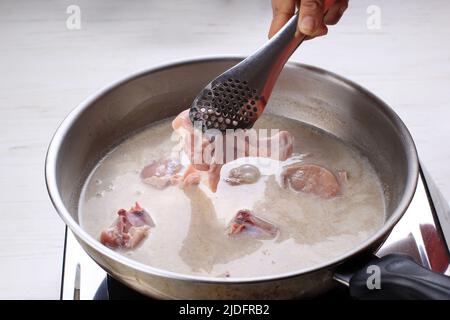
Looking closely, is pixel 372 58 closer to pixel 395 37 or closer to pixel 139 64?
pixel 395 37

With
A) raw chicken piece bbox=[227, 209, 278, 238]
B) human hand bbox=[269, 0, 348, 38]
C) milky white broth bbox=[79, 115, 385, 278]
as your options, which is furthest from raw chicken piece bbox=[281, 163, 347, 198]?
human hand bbox=[269, 0, 348, 38]

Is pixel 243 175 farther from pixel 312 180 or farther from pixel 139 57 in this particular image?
pixel 139 57

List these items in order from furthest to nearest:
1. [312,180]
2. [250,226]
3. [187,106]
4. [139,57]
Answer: [139,57]
[187,106]
[312,180]
[250,226]

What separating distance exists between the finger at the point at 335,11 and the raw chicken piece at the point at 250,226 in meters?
0.51

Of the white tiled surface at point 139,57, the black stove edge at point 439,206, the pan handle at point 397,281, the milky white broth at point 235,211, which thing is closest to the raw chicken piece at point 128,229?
the milky white broth at point 235,211

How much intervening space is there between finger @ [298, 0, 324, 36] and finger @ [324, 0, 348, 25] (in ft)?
0.61

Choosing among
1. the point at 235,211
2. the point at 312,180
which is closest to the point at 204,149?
the point at 235,211

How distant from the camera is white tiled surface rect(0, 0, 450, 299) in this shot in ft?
5.37

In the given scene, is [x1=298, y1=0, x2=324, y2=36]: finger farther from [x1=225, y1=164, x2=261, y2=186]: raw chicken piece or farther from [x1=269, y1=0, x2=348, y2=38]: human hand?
[x1=225, y1=164, x2=261, y2=186]: raw chicken piece

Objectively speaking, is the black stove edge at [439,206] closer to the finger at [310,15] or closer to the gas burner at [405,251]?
the gas burner at [405,251]

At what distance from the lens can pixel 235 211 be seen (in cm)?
133

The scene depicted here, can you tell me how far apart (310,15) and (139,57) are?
35.3 inches

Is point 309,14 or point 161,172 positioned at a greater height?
point 309,14

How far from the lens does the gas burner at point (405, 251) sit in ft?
4.03
